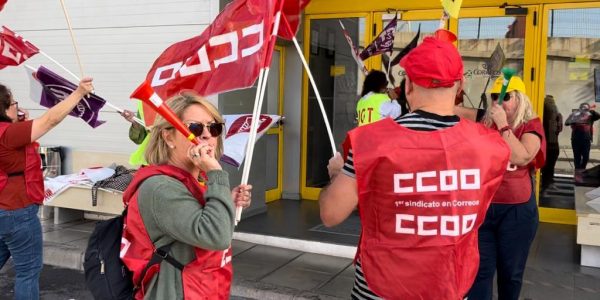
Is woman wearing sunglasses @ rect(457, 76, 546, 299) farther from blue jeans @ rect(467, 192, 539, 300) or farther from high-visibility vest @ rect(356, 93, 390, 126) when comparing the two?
high-visibility vest @ rect(356, 93, 390, 126)

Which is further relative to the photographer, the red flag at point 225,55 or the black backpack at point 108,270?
the red flag at point 225,55

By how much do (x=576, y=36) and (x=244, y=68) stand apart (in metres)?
6.04

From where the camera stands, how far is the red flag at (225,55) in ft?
9.95

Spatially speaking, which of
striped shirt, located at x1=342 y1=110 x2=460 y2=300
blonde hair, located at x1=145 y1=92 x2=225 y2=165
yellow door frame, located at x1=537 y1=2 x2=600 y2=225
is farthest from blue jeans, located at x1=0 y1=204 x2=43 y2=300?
yellow door frame, located at x1=537 y1=2 x2=600 y2=225

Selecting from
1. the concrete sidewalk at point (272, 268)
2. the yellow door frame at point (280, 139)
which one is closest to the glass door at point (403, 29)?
the yellow door frame at point (280, 139)

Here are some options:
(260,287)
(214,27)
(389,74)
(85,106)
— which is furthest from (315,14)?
(214,27)

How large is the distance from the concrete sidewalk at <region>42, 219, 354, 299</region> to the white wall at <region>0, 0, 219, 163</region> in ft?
5.77

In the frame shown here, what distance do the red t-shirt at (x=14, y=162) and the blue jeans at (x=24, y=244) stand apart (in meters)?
0.06

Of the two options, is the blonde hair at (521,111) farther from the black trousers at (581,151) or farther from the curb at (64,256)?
the curb at (64,256)

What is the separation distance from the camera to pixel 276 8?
308 cm

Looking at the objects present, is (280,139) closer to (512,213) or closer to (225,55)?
(512,213)

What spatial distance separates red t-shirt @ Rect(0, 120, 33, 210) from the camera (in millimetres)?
3719

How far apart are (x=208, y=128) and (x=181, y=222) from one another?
463 mm

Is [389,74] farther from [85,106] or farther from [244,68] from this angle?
[244,68]
